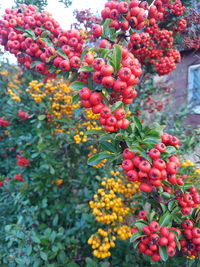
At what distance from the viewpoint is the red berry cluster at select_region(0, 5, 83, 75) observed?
1.54 meters

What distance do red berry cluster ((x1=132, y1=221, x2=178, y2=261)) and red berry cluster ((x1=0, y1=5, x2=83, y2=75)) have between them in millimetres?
1254

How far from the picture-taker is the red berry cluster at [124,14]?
1.55 metres

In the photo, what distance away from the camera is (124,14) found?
1.60 meters

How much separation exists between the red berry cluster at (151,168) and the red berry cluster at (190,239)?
1.11ft

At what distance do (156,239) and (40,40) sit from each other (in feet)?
5.36

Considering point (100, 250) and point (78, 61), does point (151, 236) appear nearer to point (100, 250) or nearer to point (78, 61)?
point (100, 250)

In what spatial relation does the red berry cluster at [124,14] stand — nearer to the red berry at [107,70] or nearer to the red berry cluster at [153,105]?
the red berry at [107,70]

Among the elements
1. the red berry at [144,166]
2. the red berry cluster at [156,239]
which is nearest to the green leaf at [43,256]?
the red berry cluster at [156,239]

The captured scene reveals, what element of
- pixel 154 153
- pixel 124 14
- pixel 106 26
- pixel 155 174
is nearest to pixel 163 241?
pixel 155 174

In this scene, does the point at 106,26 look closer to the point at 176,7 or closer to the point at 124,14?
the point at 124,14

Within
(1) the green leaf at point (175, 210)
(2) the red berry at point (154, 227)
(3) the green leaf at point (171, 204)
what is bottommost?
(2) the red berry at point (154, 227)

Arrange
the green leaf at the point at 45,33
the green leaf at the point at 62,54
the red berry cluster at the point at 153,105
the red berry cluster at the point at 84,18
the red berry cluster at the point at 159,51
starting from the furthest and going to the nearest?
the red berry cluster at the point at 153,105, the red berry cluster at the point at 84,18, the red berry cluster at the point at 159,51, the green leaf at the point at 45,33, the green leaf at the point at 62,54

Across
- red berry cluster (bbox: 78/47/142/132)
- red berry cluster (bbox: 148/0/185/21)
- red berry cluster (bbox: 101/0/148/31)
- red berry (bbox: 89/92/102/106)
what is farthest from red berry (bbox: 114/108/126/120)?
red berry cluster (bbox: 148/0/185/21)

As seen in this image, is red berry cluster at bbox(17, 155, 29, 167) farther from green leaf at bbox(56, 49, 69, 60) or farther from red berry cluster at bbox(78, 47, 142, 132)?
red berry cluster at bbox(78, 47, 142, 132)
